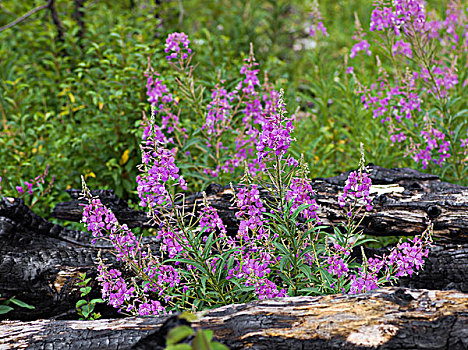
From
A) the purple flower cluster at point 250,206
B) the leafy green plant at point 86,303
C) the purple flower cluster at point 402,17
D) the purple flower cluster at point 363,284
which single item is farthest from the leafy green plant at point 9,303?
the purple flower cluster at point 402,17

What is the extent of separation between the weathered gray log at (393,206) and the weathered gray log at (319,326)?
0.97m

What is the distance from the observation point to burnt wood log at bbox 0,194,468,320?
2.91m

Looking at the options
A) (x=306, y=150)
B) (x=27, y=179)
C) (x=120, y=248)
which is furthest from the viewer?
(x=27, y=179)

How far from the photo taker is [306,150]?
4.16 metres

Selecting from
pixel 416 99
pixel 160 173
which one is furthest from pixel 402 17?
pixel 160 173

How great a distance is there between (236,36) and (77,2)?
80.5 inches

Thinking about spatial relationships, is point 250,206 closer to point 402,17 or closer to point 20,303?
point 20,303

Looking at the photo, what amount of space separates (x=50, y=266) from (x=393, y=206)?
2.20 m

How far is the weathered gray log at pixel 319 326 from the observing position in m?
1.86

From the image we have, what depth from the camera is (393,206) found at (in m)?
3.07

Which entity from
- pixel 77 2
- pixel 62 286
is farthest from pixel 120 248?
pixel 77 2

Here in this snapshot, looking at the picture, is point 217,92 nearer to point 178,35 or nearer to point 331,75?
point 178,35

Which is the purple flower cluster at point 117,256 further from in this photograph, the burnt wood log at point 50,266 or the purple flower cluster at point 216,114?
the purple flower cluster at point 216,114

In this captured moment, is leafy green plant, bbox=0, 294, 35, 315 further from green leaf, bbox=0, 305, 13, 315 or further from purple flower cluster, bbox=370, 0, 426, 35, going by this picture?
purple flower cluster, bbox=370, 0, 426, 35
